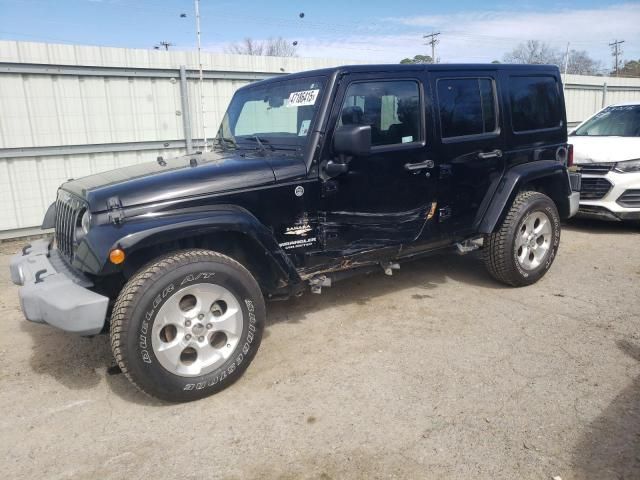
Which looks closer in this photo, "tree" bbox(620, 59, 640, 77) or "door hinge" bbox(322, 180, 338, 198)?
"door hinge" bbox(322, 180, 338, 198)

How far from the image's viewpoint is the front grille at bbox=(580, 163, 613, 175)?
7.01 m

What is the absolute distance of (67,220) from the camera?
352 centimetres

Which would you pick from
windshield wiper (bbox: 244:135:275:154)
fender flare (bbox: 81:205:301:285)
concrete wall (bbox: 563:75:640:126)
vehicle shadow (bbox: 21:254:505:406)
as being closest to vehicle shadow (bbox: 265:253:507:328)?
vehicle shadow (bbox: 21:254:505:406)

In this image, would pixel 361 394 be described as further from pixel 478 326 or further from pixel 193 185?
pixel 193 185

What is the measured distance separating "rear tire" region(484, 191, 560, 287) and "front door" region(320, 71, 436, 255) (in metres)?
0.92

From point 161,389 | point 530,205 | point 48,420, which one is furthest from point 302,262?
point 530,205

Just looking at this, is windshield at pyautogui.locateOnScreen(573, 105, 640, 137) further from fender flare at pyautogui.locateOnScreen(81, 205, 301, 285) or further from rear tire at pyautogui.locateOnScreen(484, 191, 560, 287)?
fender flare at pyautogui.locateOnScreen(81, 205, 301, 285)

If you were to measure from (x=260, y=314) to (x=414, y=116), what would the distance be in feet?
6.67

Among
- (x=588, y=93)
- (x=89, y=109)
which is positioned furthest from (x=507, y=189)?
(x=588, y=93)

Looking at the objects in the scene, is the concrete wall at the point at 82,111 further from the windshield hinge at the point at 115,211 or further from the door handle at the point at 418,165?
the door handle at the point at 418,165

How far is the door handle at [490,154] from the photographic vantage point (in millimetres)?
4473

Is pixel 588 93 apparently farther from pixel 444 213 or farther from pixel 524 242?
pixel 444 213

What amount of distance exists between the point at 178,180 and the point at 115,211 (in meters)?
0.44

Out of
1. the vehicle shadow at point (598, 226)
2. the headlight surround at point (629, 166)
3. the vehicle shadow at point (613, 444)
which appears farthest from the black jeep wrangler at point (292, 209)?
the vehicle shadow at point (598, 226)
